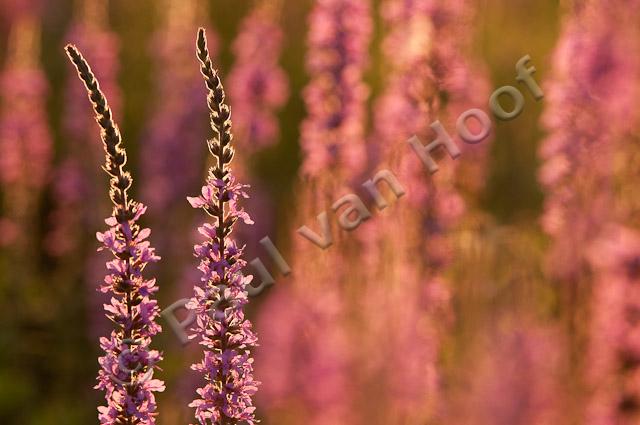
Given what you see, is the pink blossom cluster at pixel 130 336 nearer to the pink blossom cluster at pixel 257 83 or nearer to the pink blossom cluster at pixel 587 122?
the pink blossom cluster at pixel 587 122

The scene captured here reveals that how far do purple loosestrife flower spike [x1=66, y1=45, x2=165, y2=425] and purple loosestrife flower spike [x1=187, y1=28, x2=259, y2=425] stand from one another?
0.09 metres

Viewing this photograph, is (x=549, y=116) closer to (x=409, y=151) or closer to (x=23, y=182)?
(x=409, y=151)

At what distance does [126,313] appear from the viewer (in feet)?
6.38

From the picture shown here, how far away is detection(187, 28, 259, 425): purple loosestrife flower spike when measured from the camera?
1.95 metres

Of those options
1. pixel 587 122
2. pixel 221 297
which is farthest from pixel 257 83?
pixel 221 297

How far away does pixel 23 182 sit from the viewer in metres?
6.89

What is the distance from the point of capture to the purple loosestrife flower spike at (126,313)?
1.93 meters

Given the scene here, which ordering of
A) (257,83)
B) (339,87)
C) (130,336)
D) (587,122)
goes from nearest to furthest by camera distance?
(130,336) → (587,122) → (339,87) → (257,83)

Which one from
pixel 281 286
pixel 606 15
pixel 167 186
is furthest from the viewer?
pixel 167 186

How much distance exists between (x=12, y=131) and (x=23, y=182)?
0.39 meters

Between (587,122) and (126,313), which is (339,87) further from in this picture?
(126,313)

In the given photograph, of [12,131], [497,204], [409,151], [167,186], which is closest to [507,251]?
[409,151]

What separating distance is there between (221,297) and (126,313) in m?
0.17

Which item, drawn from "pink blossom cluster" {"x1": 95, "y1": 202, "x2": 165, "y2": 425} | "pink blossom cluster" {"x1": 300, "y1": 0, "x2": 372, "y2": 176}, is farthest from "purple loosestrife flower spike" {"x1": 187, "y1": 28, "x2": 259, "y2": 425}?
"pink blossom cluster" {"x1": 300, "y1": 0, "x2": 372, "y2": 176}
